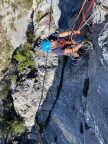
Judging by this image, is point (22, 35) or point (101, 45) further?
point (22, 35)

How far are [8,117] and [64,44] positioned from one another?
6.59 meters

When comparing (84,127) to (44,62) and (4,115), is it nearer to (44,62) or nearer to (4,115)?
(44,62)

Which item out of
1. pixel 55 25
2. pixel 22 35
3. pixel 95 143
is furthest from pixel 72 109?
pixel 22 35

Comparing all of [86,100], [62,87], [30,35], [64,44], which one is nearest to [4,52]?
[30,35]

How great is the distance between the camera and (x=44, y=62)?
804 centimetres

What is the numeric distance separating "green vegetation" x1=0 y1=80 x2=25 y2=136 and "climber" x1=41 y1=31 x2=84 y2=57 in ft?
16.8

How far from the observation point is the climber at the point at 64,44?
525 cm

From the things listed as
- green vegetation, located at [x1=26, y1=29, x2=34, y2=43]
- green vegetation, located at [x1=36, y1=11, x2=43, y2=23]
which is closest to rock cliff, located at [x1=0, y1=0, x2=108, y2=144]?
green vegetation, located at [x1=36, y1=11, x2=43, y2=23]

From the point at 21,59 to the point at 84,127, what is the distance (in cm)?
563

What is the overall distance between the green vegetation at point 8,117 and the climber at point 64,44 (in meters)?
5.11

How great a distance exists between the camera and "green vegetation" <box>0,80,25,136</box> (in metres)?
8.67

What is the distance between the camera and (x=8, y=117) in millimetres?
9750

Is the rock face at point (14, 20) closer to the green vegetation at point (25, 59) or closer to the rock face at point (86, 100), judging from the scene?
the green vegetation at point (25, 59)

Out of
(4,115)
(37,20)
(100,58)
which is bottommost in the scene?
(4,115)
